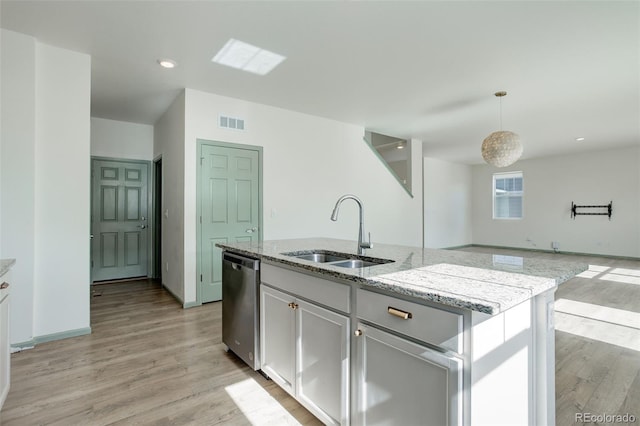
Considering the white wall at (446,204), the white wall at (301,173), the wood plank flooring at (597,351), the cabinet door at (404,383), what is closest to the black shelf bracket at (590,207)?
the white wall at (446,204)

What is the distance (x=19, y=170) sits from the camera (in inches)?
106

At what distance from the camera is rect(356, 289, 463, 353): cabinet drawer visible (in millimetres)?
1062

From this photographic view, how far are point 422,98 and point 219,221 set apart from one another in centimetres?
312

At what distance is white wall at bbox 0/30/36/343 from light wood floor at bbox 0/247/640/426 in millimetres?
444

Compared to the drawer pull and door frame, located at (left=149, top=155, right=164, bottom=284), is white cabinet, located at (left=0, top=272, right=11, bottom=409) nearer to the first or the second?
the drawer pull

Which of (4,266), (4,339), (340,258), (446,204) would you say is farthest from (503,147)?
(446,204)

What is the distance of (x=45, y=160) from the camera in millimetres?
2873

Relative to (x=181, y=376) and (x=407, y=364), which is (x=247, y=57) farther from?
(x=407, y=364)

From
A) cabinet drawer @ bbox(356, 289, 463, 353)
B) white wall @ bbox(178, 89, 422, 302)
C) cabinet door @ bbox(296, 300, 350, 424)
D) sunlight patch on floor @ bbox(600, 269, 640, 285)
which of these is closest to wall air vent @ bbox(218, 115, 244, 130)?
white wall @ bbox(178, 89, 422, 302)

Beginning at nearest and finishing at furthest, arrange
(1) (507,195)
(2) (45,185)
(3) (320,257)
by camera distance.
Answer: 1. (3) (320,257)
2. (2) (45,185)
3. (1) (507,195)

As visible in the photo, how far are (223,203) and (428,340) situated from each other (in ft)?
11.3

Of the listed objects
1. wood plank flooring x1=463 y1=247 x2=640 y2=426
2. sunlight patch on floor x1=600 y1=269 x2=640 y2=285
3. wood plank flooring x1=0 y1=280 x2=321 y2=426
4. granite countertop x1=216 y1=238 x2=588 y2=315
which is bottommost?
wood plank flooring x1=0 y1=280 x2=321 y2=426

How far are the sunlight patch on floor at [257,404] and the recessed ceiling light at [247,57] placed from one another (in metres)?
2.75

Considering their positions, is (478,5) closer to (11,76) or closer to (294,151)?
(294,151)
